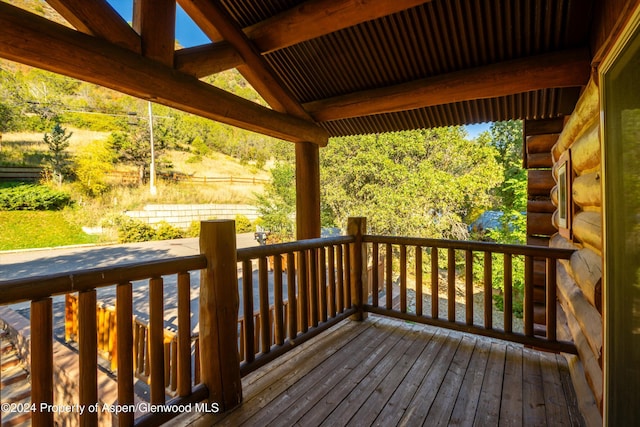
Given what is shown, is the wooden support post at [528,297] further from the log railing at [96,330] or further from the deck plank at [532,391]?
the log railing at [96,330]

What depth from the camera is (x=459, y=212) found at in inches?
378

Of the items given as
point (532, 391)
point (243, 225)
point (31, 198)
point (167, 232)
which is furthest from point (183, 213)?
point (532, 391)

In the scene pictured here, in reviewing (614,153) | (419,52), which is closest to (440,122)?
(419,52)

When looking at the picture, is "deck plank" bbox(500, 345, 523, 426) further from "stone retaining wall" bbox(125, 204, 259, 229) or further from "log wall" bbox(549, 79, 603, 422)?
"stone retaining wall" bbox(125, 204, 259, 229)

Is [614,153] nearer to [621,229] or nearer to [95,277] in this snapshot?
[621,229]

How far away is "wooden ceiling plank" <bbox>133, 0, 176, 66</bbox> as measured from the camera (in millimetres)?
2000

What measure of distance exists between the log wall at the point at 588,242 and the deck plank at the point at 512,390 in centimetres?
34

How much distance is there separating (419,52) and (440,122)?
3.16 feet

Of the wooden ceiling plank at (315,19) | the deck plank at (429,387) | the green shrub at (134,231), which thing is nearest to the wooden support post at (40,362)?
the deck plank at (429,387)

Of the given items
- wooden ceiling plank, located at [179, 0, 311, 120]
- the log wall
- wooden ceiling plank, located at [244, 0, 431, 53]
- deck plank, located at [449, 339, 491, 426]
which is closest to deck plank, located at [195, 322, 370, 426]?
deck plank, located at [449, 339, 491, 426]

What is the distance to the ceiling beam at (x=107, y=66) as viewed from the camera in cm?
147

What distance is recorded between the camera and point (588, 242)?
1822 millimetres

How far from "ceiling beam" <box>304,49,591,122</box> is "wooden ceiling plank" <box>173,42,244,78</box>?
47.9 inches

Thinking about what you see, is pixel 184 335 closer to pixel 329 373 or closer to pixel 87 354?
pixel 87 354
